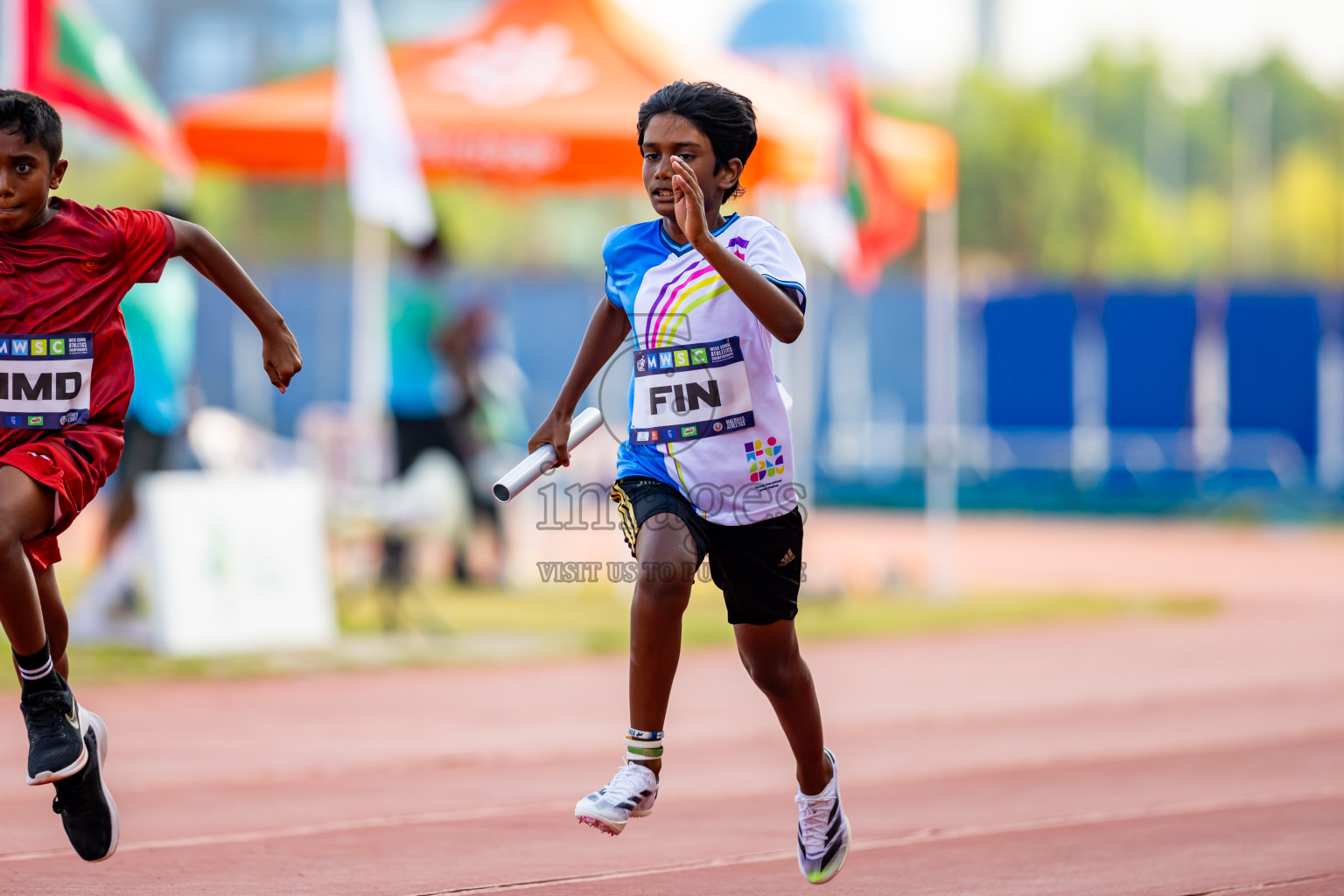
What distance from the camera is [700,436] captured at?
169 inches

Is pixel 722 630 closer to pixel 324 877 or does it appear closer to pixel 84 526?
pixel 324 877

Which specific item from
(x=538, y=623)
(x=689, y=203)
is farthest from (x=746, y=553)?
(x=538, y=623)

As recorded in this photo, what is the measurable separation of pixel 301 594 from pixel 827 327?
20575 millimetres

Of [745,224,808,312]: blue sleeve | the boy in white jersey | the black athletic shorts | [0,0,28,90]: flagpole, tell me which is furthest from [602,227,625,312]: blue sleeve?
[0,0,28,90]: flagpole

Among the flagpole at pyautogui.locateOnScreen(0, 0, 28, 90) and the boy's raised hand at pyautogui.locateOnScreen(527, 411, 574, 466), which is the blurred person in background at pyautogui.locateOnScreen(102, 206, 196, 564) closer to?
the flagpole at pyautogui.locateOnScreen(0, 0, 28, 90)

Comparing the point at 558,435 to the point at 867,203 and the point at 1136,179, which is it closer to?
the point at 867,203

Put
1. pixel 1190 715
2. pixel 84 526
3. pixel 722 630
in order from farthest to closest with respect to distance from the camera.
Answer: pixel 84 526 → pixel 722 630 → pixel 1190 715

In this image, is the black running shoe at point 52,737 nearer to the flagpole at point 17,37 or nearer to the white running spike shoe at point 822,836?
the white running spike shoe at point 822,836

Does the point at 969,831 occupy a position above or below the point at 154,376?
below

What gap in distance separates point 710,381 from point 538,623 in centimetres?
747

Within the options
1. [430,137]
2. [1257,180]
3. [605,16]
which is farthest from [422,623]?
[1257,180]

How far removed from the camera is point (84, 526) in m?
20.3

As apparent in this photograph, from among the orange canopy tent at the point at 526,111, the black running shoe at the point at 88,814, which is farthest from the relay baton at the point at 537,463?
Result: the orange canopy tent at the point at 526,111

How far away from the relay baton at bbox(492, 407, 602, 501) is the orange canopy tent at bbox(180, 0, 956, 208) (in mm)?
7227
